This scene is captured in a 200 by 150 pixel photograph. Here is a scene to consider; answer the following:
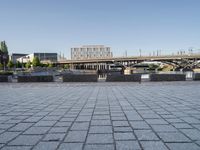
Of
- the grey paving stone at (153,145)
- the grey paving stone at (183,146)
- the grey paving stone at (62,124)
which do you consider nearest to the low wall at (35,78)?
the grey paving stone at (62,124)

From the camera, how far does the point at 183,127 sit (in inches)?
179

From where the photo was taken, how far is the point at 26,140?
12.5 feet

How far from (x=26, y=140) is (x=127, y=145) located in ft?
6.37

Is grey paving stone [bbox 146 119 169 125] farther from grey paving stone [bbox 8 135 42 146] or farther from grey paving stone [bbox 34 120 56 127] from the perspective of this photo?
grey paving stone [bbox 8 135 42 146]

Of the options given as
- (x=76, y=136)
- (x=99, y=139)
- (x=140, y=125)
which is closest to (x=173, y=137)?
(x=140, y=125)

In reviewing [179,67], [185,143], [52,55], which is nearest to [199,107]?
[185,143]

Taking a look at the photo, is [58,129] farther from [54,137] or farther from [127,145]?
[127,145]

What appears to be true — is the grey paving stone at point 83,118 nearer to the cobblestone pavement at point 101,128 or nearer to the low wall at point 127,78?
the cobblestone pavement at point 101,128

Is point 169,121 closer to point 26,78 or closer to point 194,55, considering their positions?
point 26,78

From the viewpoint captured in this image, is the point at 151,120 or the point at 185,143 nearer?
the point at 185,143

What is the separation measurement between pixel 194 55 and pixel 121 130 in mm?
58676

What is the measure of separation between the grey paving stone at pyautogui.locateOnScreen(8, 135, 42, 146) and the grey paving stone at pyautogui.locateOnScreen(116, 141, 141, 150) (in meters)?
1.57

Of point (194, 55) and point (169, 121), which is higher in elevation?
point (194, 55)

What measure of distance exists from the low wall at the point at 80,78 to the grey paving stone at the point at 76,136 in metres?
13.0
